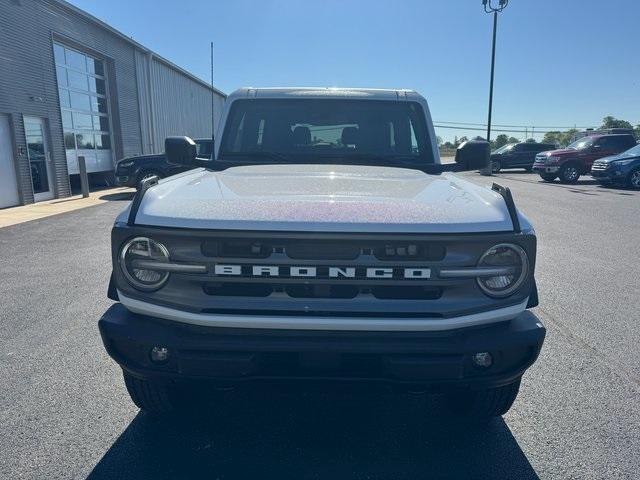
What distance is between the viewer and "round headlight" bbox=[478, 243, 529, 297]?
2.10 m

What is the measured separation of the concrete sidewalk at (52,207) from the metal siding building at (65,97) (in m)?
0.45

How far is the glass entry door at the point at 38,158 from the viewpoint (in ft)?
41.8

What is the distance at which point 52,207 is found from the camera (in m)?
12.1

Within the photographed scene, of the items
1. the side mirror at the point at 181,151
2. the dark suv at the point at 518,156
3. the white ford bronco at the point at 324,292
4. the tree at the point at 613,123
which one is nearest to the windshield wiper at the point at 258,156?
the side mirror at the point at 181,151

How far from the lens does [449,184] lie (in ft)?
9.29

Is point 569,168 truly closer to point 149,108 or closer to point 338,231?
point 149,108

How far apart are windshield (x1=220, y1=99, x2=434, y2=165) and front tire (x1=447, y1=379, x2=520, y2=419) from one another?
1.77 metres

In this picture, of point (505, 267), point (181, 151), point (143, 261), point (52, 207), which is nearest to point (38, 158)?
point (52, 207)

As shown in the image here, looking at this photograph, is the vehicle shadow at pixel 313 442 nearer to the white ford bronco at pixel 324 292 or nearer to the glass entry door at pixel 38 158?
the white ford bronco at pixel 324 292

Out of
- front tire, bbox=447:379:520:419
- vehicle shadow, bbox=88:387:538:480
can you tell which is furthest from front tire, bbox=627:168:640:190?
front tire, bbox=447:379:520:419

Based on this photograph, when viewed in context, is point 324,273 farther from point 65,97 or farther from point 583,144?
point 583,144

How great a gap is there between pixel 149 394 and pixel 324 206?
137 cm

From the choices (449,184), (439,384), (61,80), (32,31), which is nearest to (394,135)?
(449,184)

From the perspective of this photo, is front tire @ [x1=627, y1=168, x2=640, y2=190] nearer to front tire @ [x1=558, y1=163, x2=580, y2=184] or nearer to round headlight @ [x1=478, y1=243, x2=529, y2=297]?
front tire @ [x1=558, y1=163, x2=580, y2=184]
